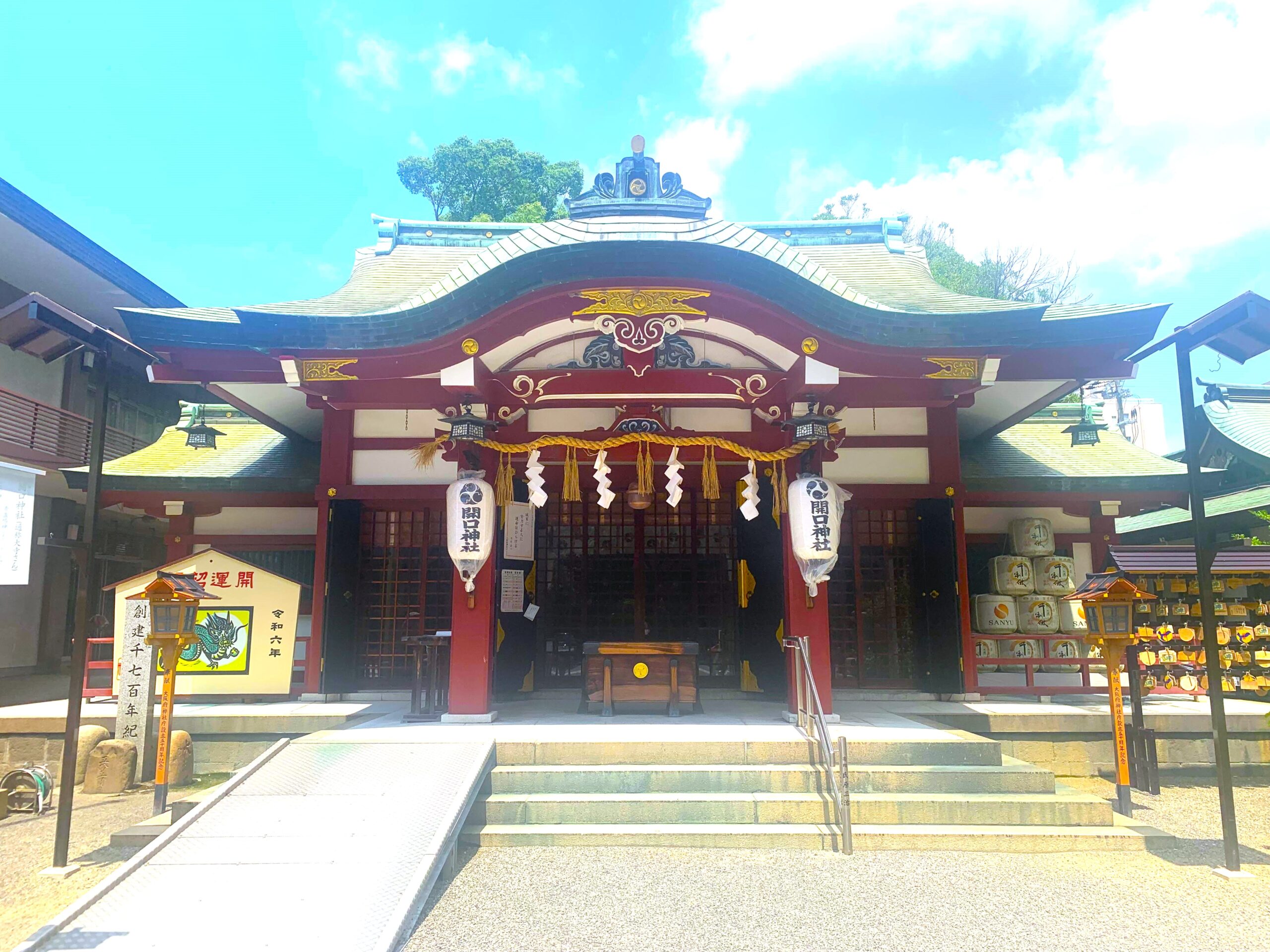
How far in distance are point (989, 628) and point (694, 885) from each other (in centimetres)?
703

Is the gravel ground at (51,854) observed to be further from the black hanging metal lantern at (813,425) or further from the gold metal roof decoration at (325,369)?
the black hanging metal lantern at (813,425)

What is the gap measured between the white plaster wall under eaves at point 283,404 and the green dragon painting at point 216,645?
2.62 meters

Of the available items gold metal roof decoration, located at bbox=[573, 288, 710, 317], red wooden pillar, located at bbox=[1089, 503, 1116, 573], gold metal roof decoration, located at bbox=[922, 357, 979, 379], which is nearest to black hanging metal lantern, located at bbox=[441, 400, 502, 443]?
gold metal roof decoration, located at bbox=[573, 288, 710, 317]

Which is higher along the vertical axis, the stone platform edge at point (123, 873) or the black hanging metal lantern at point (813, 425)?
the black hanging metal lantern at point (813, 425)

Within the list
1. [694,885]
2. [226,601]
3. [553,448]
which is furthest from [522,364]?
[694,885]

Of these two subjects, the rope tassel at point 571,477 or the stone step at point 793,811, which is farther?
the rope tassel at point 571,477

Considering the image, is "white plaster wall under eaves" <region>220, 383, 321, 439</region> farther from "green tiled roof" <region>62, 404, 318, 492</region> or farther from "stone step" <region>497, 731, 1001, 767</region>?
"stone step" <region>497, 731, 1001, 767</region>

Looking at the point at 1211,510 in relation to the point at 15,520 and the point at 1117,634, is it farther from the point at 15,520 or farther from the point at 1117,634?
the point at 15,520

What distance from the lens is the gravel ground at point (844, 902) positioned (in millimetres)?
4086

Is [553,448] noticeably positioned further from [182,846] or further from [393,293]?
[182,846]

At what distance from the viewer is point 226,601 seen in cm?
913

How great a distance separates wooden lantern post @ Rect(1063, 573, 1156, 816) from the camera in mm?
6281

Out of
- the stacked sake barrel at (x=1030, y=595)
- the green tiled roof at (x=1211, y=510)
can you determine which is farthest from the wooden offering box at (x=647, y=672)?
the green tiled roof at (x=1211, y=510)

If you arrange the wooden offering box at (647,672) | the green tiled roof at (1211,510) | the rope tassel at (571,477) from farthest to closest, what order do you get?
the green tiled roof at (1211,510) → the rope tassel at (571,477) → the wooden offering box at (647,672)
